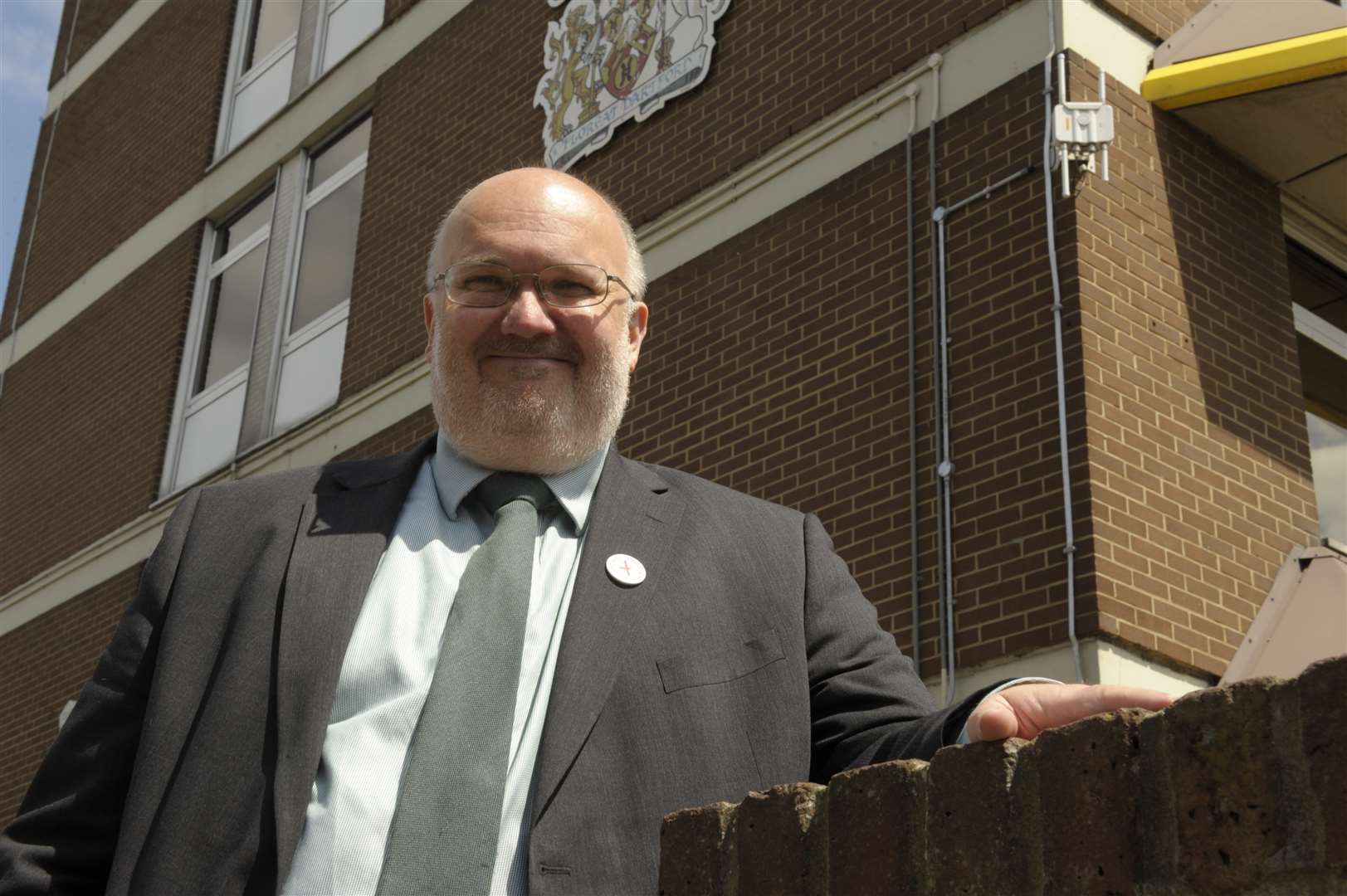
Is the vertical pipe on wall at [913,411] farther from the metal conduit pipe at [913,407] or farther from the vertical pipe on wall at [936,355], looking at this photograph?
the vertical pipe on wall at [936,355]

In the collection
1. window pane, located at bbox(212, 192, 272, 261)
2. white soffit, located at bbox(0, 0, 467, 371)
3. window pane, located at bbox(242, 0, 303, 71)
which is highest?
window pane, located at bbox(242, 0, 303, 71)

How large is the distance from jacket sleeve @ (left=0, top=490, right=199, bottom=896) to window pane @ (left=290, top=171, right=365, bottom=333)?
32.1 ft

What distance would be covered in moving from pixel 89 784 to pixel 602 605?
0.79m

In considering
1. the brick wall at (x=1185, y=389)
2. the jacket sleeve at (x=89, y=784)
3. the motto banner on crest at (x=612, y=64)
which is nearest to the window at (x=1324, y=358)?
the brick wall at (x=1185, y=389)

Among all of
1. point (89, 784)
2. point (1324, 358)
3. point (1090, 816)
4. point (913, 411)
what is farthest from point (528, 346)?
point (1324, 358)

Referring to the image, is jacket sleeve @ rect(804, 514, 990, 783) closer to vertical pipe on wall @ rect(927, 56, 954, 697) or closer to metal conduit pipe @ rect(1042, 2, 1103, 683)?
metal conduit pipe @ rect(1042, 2, 1103, 683)

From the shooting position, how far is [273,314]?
1284 cm

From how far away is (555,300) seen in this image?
2.88m

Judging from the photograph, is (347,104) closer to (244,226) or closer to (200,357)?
(244,226)

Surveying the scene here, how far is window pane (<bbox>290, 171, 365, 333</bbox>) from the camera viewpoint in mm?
12344

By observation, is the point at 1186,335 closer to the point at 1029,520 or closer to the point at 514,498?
the point at 1029,520

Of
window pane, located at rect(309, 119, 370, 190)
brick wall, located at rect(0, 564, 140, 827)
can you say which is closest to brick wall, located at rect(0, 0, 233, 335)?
window pane, located at rect(309, 119, 370, 190)

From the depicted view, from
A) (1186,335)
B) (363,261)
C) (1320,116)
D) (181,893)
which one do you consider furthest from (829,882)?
(363,261)

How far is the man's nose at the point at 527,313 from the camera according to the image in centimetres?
284
